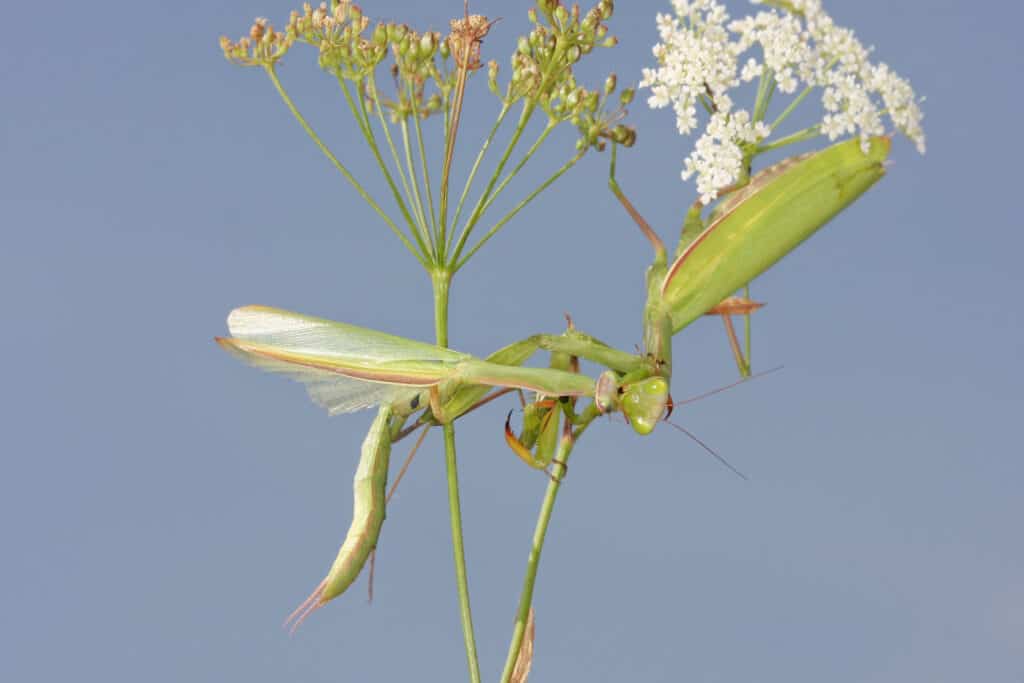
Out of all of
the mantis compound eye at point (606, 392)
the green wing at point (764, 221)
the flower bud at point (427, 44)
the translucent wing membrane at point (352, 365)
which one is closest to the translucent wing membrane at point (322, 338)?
the translucent wing membrane at point (352, 365)

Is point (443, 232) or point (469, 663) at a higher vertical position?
point (443, 232)

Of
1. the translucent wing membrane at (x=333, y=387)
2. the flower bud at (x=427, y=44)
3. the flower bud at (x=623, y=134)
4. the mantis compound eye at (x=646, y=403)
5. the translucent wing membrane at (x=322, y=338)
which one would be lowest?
the mantis compound eye at (x=646, y=403)

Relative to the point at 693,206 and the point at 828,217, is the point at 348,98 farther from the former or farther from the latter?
the point at 828,217

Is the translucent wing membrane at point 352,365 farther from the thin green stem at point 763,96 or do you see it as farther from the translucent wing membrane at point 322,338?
the thin green stem at point 763,96

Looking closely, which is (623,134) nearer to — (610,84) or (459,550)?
(610,84)

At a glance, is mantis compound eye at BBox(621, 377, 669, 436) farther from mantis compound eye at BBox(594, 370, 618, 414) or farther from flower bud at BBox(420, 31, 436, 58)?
flower bud at BBox(420, 31, 436, 58)

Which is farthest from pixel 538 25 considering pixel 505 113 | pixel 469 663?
pixel 469 663
